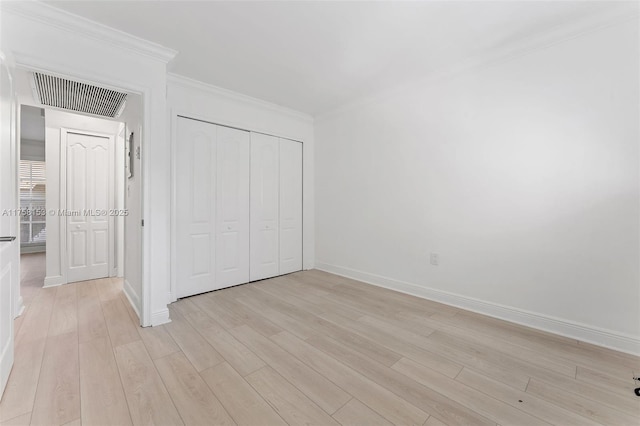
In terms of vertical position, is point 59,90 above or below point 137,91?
above

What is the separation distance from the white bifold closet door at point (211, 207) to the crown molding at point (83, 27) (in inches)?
30.8

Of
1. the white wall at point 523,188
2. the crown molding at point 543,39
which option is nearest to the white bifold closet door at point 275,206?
the white wall at point 523,188

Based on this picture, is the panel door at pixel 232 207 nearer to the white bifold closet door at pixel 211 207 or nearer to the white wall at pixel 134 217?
the white bifold closet door at pixel 211 207

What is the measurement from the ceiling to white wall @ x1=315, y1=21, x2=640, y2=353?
0.36 metres

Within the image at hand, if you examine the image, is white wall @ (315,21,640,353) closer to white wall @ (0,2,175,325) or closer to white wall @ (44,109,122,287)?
white wall @ (0,2,175,325)

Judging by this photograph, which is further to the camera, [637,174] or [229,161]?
[229,161]

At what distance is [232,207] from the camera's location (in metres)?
3.54

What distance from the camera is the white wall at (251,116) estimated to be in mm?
3060

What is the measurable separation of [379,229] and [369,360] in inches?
77.5

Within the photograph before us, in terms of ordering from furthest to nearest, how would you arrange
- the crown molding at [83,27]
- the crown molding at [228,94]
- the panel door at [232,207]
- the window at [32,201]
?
the window at [32,201], the panel door at [232,207], the crown molding at [228,94], the crown molding at [83,27]

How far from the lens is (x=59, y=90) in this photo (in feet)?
9.09

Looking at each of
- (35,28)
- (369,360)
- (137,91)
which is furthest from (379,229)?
(35,28)

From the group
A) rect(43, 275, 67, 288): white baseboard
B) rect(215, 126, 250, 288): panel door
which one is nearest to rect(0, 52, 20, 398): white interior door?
rect(215, 126, 250, 288): panel door

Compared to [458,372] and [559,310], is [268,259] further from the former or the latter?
[559,310]
